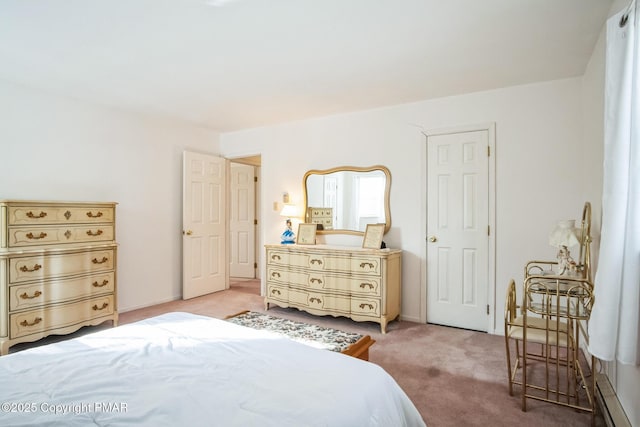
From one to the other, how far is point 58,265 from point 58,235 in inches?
10.9

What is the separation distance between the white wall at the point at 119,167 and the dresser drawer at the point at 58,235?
0.58 meters

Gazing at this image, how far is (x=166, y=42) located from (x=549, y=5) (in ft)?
8.37

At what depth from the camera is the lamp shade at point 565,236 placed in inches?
92.7

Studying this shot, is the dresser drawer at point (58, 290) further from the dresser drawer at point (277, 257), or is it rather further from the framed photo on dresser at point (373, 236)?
the framed photo on dresser at point (373, 236)

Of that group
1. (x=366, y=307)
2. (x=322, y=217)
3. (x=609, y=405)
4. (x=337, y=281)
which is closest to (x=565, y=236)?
(x=609, y=405)

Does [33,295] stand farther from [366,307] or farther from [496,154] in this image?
[496,154]

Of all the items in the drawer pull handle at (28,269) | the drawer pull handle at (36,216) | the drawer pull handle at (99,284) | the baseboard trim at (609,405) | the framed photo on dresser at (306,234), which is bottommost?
the baseboard trim at (609,405)

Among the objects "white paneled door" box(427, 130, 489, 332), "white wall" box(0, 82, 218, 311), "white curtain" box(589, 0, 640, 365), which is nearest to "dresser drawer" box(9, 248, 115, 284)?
"white wall" box(0, 82, 218, 311)

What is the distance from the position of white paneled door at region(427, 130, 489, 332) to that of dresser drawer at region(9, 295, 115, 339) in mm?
3444

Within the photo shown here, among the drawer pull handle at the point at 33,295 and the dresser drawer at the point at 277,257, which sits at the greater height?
the dresser drawer at the point at 277,257

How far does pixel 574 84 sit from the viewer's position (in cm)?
320

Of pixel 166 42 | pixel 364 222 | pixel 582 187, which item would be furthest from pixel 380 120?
pixel 166 42

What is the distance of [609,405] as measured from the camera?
199 cm

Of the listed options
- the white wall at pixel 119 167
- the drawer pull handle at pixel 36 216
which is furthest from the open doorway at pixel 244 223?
the drawer pull handle at pixel 36 216
